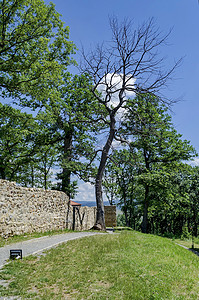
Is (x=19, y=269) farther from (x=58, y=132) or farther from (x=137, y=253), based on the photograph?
(x=58, y=132)

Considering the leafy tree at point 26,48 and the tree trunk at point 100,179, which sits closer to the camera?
the leafy tree at point 26,48

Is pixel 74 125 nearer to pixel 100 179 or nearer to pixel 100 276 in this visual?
pixel 100 179

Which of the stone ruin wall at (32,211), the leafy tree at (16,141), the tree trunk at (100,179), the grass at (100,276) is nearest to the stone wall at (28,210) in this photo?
the stone ruin wall at (32,211)

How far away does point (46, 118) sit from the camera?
1736 cm

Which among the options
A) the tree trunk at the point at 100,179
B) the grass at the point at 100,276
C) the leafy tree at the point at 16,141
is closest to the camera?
the grass at the point at 100,276

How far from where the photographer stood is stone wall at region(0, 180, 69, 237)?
10.6 meters

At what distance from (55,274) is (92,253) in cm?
217

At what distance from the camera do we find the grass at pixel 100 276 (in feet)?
17.0

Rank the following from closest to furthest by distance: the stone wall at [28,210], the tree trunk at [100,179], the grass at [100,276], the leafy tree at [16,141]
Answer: the grass at [100,276] → the stone wall at [28,210] → the tree trunk at [100,179] → the leafy tree at [16,141]

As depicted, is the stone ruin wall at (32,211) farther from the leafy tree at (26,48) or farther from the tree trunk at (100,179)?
the leafy tree at (26,48)

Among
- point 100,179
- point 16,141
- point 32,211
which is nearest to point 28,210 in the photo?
point 32,211

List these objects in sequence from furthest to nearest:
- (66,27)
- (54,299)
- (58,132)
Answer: (58,132) → (66,27) → (54,299)

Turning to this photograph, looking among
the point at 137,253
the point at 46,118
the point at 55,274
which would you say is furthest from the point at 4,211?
the point at 46,118

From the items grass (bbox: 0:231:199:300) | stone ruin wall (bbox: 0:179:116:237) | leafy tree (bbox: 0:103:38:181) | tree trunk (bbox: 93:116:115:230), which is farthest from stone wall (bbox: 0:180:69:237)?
leafy tree (bbox: 0:103:38:181)
